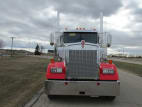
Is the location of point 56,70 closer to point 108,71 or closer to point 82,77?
point 82,77

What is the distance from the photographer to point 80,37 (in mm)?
6785

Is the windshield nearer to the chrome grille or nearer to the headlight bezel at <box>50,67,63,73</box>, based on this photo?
the chrome grille

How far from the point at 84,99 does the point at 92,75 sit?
3.79ft

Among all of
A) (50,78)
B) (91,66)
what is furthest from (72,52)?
(50,78)

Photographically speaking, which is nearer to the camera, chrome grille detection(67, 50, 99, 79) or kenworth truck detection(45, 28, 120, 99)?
kenworth truck detection(45, 28, 120, 99)

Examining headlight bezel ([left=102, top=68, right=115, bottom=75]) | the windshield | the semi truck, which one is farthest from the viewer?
the windshield

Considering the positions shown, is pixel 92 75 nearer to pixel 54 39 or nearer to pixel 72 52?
pixel 72 52

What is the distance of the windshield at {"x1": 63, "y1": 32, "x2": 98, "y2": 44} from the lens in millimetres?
6746

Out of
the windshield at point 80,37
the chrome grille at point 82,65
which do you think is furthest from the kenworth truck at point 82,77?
the windshield at point 80,37

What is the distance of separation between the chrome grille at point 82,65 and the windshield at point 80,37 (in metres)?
1.45

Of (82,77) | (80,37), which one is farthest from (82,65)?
(80,37)

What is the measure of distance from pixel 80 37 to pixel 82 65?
1895 millimetres

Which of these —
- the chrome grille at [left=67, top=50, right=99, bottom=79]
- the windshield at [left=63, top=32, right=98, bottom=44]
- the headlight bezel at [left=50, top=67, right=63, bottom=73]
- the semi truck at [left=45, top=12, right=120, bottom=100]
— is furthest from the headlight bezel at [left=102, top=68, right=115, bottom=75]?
the windshield at [left=63, top=32, right=98, bottom=44]

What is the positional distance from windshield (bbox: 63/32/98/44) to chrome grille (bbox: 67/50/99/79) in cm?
145
